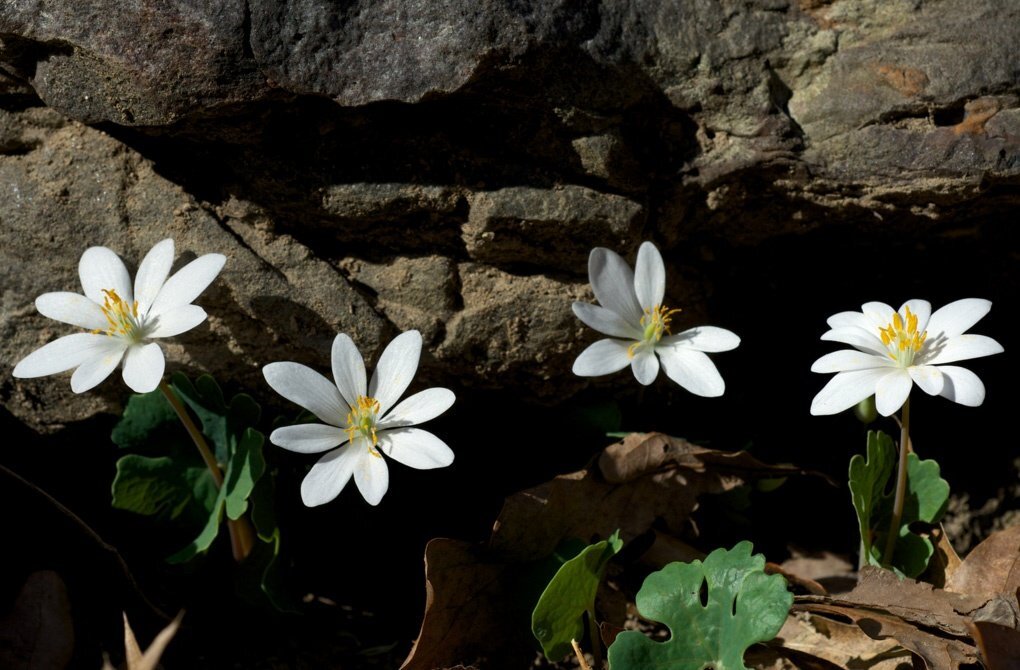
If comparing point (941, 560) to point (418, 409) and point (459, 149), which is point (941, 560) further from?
point (459, 149)

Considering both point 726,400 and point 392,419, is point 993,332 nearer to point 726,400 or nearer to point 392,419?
point 726,400

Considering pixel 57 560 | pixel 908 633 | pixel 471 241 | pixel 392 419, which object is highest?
pixel 471 241

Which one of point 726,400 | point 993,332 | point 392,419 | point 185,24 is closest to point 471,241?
point 392,419

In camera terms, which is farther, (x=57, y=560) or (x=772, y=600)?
(x=57, y=560)

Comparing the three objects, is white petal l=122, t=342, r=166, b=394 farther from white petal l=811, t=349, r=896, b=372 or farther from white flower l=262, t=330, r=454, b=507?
white petal l=811, t=349, r=896, b=372

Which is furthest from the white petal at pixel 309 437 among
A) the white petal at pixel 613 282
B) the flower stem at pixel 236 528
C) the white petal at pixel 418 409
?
the white petal at pixel 613 282

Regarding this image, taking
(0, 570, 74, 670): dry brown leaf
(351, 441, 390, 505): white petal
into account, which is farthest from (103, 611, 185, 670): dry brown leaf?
(351, 441, 390, 505): white petal

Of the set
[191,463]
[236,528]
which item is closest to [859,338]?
[236,528]
